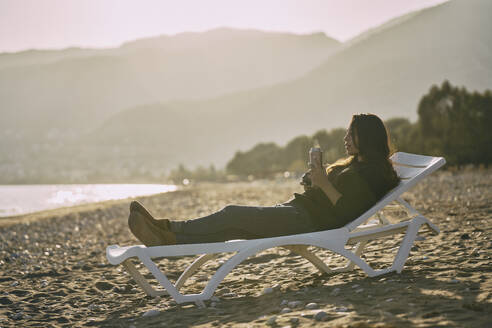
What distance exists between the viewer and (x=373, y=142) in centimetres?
366

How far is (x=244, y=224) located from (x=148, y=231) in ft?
2.59

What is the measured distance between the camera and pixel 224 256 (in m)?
6.04

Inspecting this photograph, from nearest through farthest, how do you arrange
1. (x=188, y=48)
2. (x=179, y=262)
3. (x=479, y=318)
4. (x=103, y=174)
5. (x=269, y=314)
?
(x=479, y=318), (x=269, y=314), (x=179, y=262), (x=103, y=174), (x=188, y=48)

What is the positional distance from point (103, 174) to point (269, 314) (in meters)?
104

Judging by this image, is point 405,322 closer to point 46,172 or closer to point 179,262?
point 179,262

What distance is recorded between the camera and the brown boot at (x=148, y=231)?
3.41m

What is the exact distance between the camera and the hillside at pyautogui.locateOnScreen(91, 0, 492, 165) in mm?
113312

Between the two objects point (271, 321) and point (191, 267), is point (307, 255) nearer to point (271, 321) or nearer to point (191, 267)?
point (191, 267)

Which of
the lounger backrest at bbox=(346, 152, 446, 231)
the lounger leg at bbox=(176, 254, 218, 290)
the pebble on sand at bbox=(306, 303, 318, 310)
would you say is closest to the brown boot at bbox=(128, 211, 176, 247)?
the lounger leg at bbox=(176, 254, 218, 290)

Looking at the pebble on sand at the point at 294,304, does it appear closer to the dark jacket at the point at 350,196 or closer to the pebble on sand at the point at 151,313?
the dark jacket at the point at 350,196

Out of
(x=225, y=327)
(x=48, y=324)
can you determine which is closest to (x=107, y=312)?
(x=48, y=324)

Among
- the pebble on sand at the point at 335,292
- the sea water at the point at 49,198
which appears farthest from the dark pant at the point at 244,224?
the sea water at the point at 49,198

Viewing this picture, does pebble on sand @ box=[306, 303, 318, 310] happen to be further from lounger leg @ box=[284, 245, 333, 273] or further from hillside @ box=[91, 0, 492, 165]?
hillside @ box=[91, 0, 492, 165]

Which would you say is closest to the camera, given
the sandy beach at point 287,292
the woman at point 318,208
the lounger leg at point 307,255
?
the sandy beach at point 287,292
